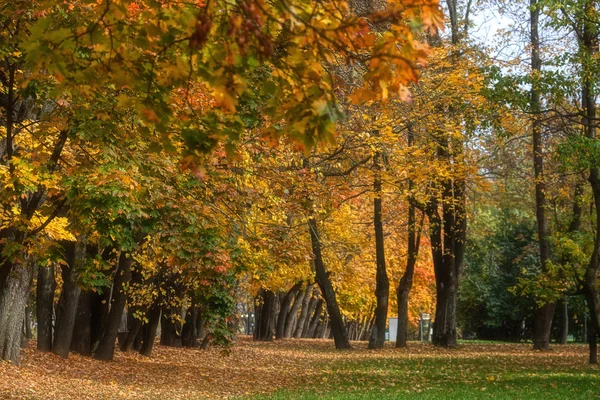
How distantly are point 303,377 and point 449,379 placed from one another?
10.5ft

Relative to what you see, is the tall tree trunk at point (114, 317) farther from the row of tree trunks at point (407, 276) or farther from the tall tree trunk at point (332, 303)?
the row of tree trunks at point (407, 276)

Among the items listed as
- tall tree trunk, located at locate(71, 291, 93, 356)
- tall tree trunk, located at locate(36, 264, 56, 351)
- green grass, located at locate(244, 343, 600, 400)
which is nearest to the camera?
green grass, located at locate(244, 343, 600, 400)

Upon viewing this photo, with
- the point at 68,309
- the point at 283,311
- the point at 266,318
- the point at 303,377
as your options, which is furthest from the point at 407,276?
the point at 283,311

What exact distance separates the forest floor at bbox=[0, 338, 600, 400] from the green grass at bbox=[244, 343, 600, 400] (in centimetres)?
2

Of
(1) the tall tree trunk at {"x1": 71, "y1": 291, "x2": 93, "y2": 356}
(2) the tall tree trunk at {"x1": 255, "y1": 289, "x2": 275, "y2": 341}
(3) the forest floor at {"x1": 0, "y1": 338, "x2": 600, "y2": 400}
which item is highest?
(2) the tall tree trunk at {"x1": 255, "y1": 289, "x2": 275, "y2": 341}

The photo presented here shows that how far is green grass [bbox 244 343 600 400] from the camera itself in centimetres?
1280

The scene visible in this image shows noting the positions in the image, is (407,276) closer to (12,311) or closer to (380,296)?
(380,296)

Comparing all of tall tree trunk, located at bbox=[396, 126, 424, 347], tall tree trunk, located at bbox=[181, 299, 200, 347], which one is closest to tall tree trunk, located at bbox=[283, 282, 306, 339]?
tall tree trunk, located at bbox=[396, 126, 424, 347]

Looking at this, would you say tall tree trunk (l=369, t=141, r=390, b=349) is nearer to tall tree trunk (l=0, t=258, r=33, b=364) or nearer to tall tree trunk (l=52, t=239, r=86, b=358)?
tall tree trunk (l=52, t=239, r=86, b=358)

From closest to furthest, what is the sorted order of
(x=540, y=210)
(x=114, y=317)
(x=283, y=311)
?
(x=114, y=317) < (x=540, y=210) < (x=283, y=311)

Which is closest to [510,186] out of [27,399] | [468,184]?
[468,184]

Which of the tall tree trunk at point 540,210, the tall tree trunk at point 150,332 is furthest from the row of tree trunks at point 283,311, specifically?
the tall tree trunk at point 540,210

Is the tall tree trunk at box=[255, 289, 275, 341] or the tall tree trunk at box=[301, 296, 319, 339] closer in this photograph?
the tall tree trunk at box=[255, 289, 275, 341]

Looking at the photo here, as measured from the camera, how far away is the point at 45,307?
67.6 feet
